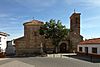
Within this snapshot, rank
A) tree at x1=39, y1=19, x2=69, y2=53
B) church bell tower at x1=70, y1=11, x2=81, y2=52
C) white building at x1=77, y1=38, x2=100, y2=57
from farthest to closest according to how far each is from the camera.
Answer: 1. church bell tower at x1=70, y1=11, x2=81, y2=52
2. tree at x1=39, y1=19, x2=69, y2=53
3. white building at x1=77, y1=38, x2=100, y2=57

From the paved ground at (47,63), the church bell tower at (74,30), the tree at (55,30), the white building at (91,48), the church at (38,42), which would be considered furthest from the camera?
the church bell tower at (74,30)

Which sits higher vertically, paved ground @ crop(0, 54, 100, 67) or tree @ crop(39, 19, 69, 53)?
tree @ crop(39, 19, 69, 53)

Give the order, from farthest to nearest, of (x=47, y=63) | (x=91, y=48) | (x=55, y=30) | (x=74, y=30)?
(x=74, y=30) → (x=55, y=30) → (x=91, y=48) → (x=47, y=63)

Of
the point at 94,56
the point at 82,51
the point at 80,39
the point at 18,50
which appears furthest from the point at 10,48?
the point at 94,56

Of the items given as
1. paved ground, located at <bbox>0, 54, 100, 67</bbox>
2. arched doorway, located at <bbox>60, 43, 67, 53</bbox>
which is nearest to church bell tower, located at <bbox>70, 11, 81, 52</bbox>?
arched doorway, located at <bbox>60, 43, 67, 53</bbox>

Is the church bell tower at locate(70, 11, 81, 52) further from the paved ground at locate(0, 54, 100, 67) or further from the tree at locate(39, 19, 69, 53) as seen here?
the paved ground at locate(0, 54, 100, 67)

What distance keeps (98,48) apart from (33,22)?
21.6m

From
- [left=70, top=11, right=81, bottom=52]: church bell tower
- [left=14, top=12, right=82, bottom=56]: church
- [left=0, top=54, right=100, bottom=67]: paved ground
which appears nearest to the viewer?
[left=0, top=54, right=100, bottom=67]: paved ground

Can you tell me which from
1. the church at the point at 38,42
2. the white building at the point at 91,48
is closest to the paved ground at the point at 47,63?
the white building at the point at 91,48

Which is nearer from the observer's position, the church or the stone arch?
the church

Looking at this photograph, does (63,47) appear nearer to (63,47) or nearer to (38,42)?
(63,47)

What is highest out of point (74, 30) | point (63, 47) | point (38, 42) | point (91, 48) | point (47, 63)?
point (74, 30)

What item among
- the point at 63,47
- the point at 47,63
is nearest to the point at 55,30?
the point at 63,47

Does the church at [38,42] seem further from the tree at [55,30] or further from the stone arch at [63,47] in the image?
the tree at [55,30]
